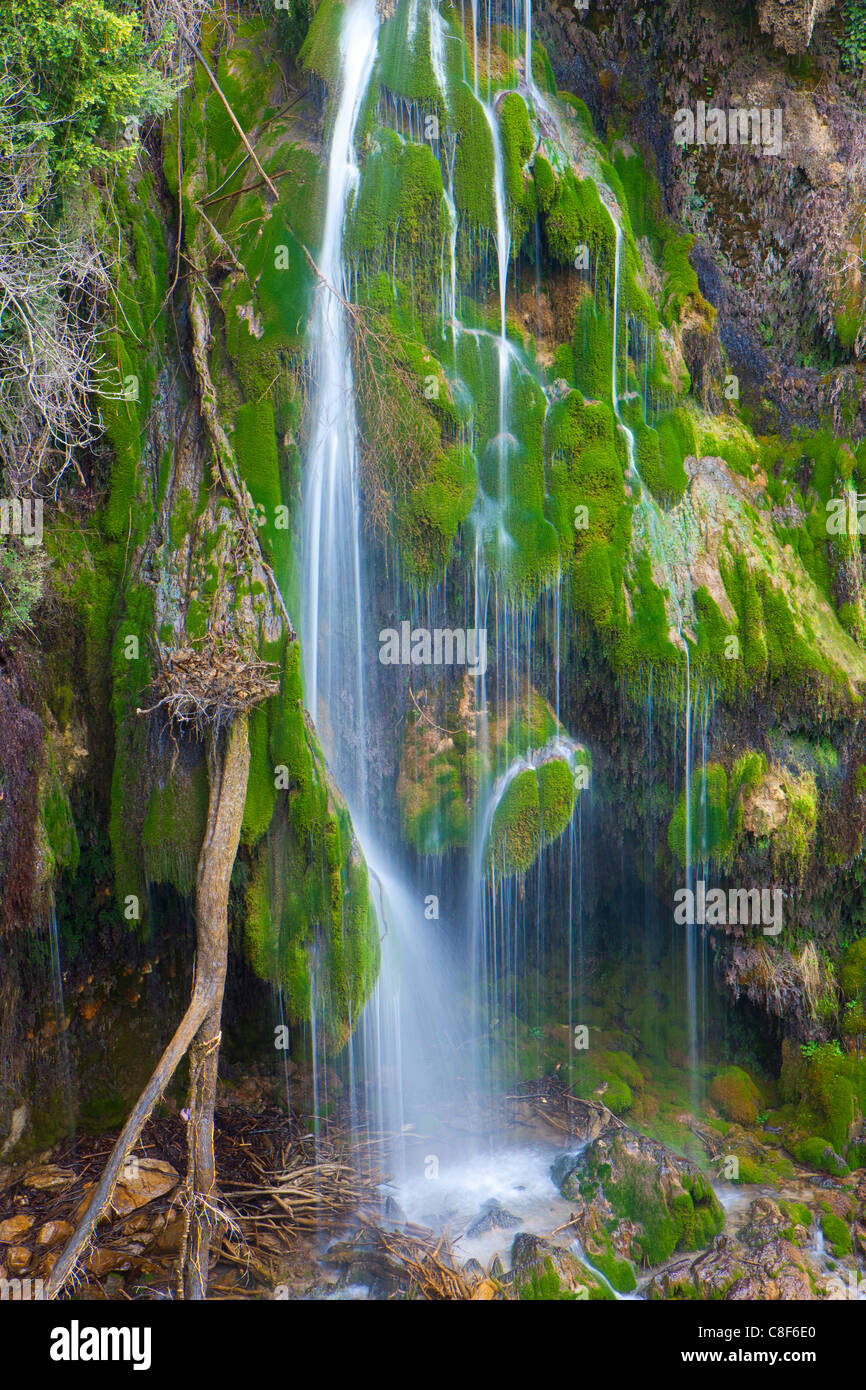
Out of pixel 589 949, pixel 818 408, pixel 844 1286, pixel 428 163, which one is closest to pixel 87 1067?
pixel 589 949

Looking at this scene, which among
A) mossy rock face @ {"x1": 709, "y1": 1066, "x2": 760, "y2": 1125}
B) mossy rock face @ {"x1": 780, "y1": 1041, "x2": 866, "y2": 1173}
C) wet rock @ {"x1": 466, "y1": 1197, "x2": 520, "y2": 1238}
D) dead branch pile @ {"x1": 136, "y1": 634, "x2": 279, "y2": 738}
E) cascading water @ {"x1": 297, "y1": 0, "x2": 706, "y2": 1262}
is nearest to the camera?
dead branch pile @ {"x1": 136, "y1": 634, "x2": 279, "y2": 738}

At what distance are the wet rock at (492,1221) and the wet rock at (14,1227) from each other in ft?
9.86

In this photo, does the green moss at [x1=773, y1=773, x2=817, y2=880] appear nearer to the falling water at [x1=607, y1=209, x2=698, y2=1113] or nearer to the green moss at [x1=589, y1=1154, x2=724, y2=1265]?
the falling water at [x1=607, y1=209, x2=698, y2=1113]

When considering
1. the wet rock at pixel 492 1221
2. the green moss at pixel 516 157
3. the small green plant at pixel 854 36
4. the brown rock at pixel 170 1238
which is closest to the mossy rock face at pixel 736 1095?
the wet rock at pixel 492 1221

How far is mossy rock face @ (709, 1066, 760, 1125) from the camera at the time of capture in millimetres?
8516

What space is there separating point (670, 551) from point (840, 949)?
12.1 feet

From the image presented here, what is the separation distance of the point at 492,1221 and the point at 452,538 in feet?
16.2

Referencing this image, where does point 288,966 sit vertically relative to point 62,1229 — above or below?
above

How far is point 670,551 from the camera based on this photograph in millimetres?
8242

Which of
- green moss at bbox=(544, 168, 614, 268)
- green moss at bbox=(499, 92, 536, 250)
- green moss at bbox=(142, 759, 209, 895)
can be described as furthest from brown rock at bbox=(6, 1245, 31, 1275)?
green moss at bbox=(544, 168, 614, 268)

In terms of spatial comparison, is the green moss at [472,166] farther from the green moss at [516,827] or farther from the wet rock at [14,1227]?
the wet rock at [14,1227]

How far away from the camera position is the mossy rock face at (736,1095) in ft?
27.9

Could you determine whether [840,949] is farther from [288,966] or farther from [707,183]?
[707,183]

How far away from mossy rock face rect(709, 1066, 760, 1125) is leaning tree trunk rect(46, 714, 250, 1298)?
4.41 meters
